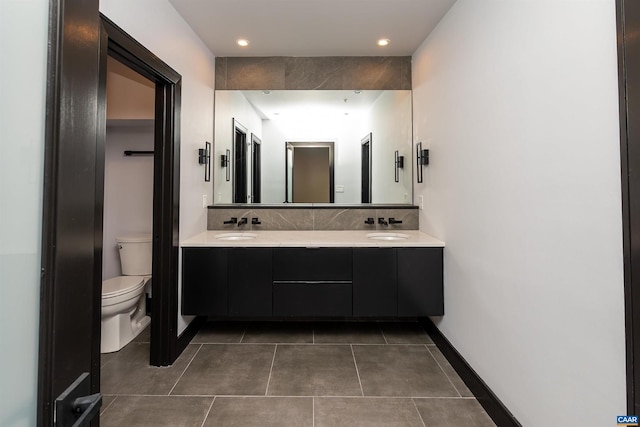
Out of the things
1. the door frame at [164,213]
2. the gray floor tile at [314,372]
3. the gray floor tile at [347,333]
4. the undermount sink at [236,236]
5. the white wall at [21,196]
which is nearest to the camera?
the white wall at [21,196]

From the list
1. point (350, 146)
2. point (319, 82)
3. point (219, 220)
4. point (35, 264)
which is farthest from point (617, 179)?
point (219, 220)

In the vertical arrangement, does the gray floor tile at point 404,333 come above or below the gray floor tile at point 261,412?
above

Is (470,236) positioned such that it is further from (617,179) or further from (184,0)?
(184,0)

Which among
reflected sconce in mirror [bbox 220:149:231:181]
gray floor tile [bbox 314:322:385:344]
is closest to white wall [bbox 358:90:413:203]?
gray floor tile [bbox 314:322:385:344]

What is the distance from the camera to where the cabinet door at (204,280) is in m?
2.24

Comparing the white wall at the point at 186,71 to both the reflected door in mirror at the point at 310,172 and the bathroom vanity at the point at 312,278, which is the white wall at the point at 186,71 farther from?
the reflected door in mirror at the point at 310,172

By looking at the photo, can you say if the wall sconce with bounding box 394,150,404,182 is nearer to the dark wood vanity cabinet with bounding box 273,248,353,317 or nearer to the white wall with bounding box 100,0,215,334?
the dark wood vanity cabinet with bounding box 273,248,353,317

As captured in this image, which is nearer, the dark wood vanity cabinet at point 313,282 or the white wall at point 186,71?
the white wall at point 186,71

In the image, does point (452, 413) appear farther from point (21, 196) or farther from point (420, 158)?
point (21, 196)

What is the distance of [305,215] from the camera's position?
2928 millimetres

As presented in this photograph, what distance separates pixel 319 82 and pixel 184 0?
129 centimetres

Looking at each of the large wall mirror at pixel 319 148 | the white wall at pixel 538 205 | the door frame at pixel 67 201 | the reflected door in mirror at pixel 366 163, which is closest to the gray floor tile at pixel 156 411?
the door frame at pixel 67 201

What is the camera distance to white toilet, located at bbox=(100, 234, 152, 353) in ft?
7.34

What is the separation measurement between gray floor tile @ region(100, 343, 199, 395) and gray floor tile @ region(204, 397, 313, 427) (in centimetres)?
41
